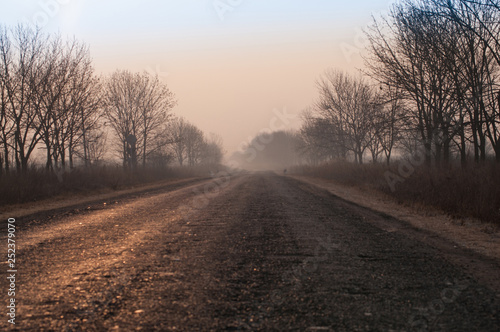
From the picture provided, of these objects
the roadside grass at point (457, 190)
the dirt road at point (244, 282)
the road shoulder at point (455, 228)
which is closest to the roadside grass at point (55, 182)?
the dirt road at point (244, 282)

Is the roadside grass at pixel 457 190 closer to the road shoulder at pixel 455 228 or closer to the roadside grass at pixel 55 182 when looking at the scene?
the road shoulder at pixel 455 228

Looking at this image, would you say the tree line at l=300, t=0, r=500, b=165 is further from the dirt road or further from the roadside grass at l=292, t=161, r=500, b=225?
the dirt road

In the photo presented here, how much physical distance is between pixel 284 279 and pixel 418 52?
1681 centimetres

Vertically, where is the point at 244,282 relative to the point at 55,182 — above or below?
below

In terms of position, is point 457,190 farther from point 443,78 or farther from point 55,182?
point 55,182

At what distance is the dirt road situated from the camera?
2.79 metres

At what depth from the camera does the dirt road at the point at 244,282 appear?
2.79 meters

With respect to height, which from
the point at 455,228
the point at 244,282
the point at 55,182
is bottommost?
the point at 455,228

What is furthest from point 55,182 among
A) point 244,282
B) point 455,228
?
point 455,228

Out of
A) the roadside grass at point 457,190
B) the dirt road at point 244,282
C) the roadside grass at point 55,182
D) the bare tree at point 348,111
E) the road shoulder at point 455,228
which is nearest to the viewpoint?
the dirt road at point 244,282

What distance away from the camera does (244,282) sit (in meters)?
3.69

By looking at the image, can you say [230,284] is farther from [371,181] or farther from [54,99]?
[54,99]

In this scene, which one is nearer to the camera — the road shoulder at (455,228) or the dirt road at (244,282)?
the dirt road at (244,282)

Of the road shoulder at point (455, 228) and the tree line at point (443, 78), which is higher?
the tree line at point (443, 78)
